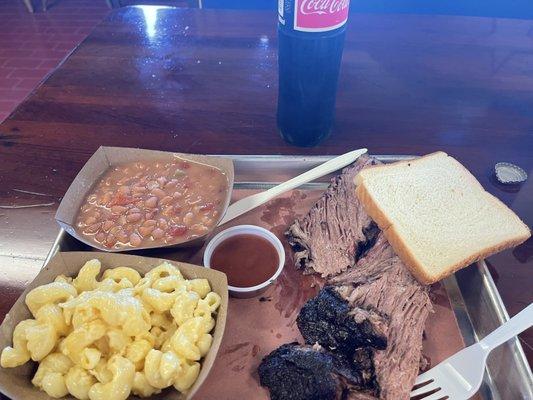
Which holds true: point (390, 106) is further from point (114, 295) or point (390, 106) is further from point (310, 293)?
point (114, 295)

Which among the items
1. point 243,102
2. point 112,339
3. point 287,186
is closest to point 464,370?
point 287,186

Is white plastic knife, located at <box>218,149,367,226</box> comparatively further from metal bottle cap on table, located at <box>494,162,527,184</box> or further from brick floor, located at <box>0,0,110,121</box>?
brick floor, located at <box>0,0,110,121</box>

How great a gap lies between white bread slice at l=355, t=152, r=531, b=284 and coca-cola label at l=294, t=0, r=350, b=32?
0.56 metres

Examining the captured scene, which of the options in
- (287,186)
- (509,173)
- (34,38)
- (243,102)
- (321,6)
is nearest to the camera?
(321,6)

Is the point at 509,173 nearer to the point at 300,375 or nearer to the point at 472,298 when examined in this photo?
the point at 472,298

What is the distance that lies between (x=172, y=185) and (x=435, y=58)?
1925mm

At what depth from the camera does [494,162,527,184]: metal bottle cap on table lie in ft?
6.14

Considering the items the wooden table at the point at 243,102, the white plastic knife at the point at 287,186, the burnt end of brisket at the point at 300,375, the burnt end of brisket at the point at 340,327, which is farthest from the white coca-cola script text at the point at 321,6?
the burnt end of brisket at the point at 300,375

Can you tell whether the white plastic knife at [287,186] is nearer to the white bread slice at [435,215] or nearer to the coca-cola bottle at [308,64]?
the white bread slice at [435,215]

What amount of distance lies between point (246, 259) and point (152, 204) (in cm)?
41

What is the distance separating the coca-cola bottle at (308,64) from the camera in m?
1.51

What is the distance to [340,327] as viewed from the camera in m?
1.29

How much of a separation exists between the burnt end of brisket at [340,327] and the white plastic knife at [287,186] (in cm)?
52

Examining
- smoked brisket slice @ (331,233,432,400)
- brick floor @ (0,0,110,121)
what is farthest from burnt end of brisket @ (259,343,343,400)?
brick floor @ (0,0,110,121)
